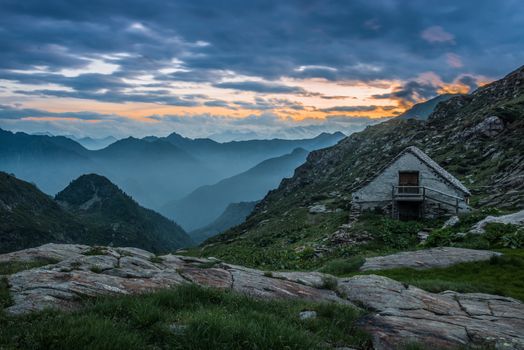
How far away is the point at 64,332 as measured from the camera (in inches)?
241

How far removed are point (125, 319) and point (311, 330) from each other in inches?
147

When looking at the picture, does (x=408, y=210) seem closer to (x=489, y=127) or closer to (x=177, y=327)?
(x=177, y=327)

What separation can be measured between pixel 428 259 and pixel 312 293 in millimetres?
9343

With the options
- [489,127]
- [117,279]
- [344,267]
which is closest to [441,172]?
[344,267]

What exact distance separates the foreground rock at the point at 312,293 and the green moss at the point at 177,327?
2.26 feet

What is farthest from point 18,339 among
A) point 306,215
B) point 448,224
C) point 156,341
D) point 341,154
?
point 341,154

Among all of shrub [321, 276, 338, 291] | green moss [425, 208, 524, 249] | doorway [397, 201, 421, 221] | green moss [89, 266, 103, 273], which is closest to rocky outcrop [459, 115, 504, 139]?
doorway [397, 201, 421, 221]

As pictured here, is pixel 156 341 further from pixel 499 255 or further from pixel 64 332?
pixel 499 255

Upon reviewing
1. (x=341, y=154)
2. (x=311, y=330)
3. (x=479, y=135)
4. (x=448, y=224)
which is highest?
(x=341, y=154)

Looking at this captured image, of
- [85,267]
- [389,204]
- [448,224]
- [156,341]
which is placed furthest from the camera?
[389,204]

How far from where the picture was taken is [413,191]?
113ft

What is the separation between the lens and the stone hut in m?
33.2

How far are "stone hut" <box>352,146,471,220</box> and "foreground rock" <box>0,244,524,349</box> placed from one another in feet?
72.6

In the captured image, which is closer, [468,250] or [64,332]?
[64,332]
